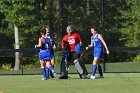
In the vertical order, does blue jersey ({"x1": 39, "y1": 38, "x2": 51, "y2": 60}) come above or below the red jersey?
below

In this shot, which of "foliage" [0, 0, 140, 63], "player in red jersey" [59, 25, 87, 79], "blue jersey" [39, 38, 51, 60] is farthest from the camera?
"foliage" [0, 0, 140, 63]

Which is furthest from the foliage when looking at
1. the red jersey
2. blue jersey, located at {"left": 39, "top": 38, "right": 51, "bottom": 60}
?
blue jersey, located at {"left": 39, "top": 38, "right": 51, "bottom": 60}

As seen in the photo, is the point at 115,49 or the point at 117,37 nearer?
the point at 115,49

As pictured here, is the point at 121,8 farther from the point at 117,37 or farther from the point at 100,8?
the point at 100,8

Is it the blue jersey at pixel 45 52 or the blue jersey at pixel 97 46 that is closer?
the blue jersey at pixel 45 52

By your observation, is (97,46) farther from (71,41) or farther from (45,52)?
(45,52)

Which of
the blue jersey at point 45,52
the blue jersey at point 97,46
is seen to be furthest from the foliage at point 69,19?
the blue jersey at point 45,52

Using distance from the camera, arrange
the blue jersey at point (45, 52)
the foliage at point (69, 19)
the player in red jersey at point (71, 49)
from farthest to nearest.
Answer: the foliage at point (69, 19), the player in red jersey at point (71, 49), the blue jersey at point (45, 52)

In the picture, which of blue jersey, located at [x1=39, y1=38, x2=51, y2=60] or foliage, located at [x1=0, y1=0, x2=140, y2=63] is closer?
blue jersey, located at [x1=39, y1=38, x2=51, y2=60]

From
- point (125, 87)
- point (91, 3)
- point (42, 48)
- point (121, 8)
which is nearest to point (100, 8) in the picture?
point (91, 3)

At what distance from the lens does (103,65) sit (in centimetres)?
2448

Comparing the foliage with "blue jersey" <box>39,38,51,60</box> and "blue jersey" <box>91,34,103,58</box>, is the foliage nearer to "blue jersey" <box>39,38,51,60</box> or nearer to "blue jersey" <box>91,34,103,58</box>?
"blue jersey" <box>91,34,103,58</box>

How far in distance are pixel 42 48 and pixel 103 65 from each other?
6740 millimetres

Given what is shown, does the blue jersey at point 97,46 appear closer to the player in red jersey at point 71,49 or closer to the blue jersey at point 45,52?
the player in red jersey at point 71,49
